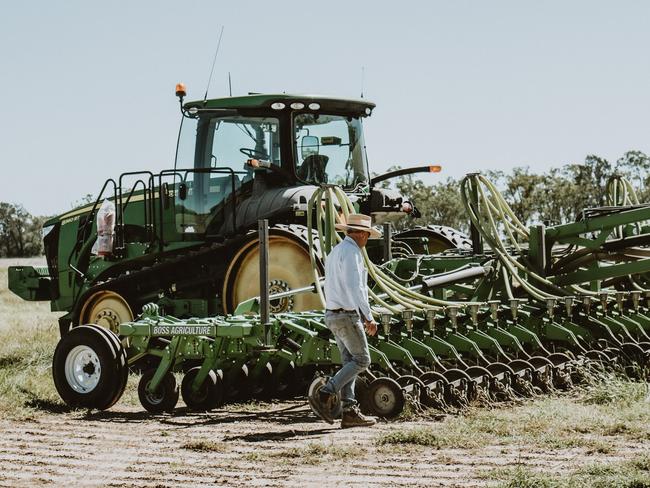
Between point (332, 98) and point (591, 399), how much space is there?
5321 millimetres

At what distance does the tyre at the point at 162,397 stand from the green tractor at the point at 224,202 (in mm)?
2431

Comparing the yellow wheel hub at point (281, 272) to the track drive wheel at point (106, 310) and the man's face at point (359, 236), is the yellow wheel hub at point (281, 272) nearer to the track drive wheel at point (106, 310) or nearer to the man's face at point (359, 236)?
the track drive wheel at point (106, 310)

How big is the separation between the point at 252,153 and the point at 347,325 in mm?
4752

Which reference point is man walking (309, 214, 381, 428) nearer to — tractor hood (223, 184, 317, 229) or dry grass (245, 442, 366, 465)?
dry grass (245, 442, 366, 465)

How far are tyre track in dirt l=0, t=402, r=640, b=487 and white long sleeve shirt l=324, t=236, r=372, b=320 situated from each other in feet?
3.11

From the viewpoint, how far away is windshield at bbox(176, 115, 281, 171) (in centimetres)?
1254

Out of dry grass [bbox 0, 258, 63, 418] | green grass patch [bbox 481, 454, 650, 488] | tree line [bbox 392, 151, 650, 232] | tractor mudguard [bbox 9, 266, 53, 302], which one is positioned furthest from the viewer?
tree line [bbox 392, 151, 650, 232]

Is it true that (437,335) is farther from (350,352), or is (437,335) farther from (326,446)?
(326,446)

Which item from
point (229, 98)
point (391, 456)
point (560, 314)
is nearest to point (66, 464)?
point (391, 456)

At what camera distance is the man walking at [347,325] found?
27.0 ft

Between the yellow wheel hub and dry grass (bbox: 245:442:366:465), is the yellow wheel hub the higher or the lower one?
the higher one

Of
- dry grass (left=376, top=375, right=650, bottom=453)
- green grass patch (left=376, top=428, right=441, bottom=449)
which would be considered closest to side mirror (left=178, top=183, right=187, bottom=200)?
dry grass (left=376, top=375, right=650, bottom=453)

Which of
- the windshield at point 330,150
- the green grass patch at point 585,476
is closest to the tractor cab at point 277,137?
the windshield at point 330,150

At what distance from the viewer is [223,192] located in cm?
1261
